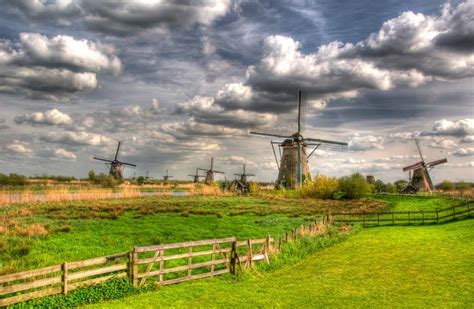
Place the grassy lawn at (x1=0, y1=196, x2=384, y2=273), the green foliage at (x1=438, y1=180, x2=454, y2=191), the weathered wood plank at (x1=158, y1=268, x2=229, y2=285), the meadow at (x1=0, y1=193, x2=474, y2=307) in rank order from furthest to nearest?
the green foliage at (x1=438, y1=180, x2=454, y2=191), the grassy lawn at (x1=0, y1=196, x2=384, y2=273), the weathered wood plank at (x1=158, y1=268, x2=229, y2=285), the meadow at (x1=0, y1=193, x2=474, y2=307)

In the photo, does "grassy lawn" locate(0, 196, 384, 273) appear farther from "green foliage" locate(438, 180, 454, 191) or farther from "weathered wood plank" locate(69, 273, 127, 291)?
"green foliage" locate(438, 180, 454, 191)

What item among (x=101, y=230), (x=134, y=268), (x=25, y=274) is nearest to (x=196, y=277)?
(x=134, y=268)

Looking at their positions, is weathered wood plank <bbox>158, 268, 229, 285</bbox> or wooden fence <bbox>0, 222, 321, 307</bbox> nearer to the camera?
wooden fence <bbox>0, 222, 321, 307</bbox>

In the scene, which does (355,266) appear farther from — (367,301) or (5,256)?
(5,256)

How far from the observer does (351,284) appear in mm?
15531

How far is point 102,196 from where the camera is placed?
193 ft

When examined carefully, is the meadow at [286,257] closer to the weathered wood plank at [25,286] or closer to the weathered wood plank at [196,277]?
the weathered wood plank at [196,277]

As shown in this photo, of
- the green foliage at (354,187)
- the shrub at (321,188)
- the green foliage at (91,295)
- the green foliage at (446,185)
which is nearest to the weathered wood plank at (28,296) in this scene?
the green foliage at (91,295)

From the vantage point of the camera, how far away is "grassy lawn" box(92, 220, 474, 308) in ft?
43.7

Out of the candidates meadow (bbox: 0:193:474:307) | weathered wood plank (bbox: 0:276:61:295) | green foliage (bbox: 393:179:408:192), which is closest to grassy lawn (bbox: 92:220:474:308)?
meadow (bbox: 0:193:474:307)

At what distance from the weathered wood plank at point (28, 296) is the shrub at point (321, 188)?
6100 centimetres

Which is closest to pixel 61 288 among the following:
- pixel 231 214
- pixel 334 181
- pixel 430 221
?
pixel 231 214

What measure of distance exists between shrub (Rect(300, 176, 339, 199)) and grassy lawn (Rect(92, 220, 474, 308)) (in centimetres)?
4718

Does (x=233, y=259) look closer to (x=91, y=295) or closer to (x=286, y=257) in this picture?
(x=286, y=257)
